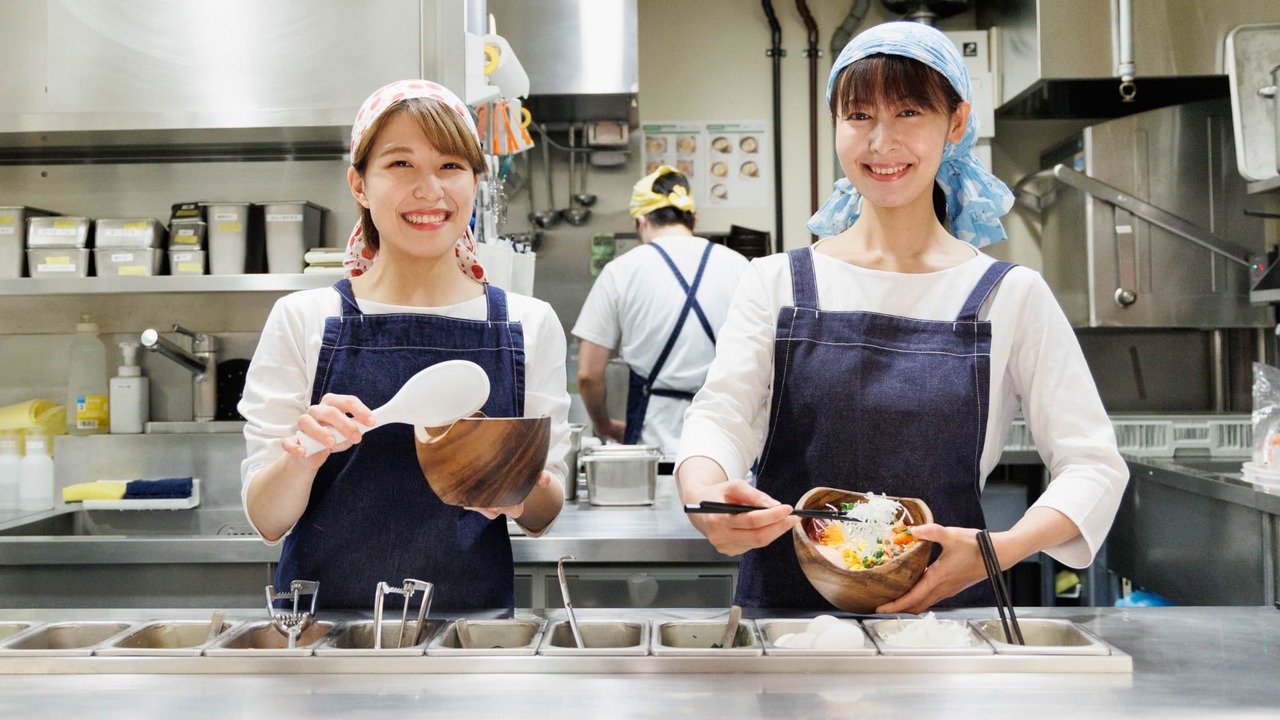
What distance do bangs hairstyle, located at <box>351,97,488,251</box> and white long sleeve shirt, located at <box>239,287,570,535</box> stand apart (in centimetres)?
22

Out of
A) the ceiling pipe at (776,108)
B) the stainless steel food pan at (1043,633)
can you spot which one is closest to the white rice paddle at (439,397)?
the stainless steel food pan at (1043,633)

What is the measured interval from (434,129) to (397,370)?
0.36 metres

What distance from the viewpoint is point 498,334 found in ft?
5.40

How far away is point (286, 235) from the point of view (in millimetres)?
2748

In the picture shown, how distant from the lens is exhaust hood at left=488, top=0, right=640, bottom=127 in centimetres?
400

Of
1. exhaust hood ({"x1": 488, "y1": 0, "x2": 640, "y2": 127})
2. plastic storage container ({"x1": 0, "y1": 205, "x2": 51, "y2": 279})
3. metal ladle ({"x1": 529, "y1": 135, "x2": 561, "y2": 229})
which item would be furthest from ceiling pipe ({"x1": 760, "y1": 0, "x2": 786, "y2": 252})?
plastic storage container ({"x1": 0, "y1": 205, "x2": 51, "y2": 279})

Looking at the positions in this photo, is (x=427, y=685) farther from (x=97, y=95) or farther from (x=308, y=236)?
(x=97, y=95)

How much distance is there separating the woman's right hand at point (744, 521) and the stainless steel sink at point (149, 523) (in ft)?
5.78

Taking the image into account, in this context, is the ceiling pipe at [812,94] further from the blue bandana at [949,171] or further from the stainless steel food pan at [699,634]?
the stainless steel food pan at [699,634]

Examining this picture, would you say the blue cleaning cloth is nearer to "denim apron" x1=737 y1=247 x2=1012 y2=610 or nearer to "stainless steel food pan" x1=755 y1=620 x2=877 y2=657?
"denim apron" x1=737 y1=247 x2=1012 y2=610

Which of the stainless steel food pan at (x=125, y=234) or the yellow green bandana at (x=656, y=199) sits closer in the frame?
the stainless steel food pan at (x=125, y=234)

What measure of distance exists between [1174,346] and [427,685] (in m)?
4.00

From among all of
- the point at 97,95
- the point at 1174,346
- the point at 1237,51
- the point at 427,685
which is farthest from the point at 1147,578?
the point at 97,95

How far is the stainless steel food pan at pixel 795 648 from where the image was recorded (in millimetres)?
1137
